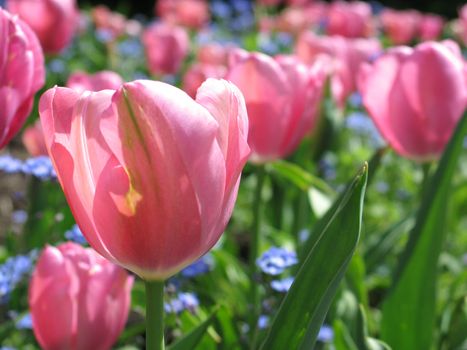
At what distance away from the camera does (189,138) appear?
0.76 metres

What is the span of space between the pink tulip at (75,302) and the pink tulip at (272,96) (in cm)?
47

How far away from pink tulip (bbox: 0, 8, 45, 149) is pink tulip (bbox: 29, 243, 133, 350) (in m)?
0.20

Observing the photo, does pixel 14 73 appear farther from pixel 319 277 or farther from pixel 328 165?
pixel 328 165

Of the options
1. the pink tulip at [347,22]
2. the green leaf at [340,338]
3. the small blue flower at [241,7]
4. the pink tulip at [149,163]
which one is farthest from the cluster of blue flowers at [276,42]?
the pink tulip at [149,163]

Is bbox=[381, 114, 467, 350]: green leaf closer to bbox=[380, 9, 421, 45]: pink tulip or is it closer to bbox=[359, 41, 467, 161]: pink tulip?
bbox=[359, 41, 467, 161]: pink tulip

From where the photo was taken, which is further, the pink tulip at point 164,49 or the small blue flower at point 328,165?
the pink tulip at point 164,49

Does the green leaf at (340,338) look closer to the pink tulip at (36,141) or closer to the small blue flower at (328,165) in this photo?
the pink tulip at (36,141)

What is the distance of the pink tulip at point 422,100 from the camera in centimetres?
144

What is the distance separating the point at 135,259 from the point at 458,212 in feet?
6.73

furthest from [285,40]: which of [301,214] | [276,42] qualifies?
[301,214]

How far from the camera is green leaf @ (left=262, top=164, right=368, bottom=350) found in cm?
88

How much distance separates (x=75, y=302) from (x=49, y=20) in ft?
4.72

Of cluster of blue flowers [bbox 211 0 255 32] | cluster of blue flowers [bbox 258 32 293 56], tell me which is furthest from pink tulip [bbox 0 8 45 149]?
cluster of blue flowers [bbox 211 0 255 32]

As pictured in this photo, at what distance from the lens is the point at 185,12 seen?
4.88 metres
